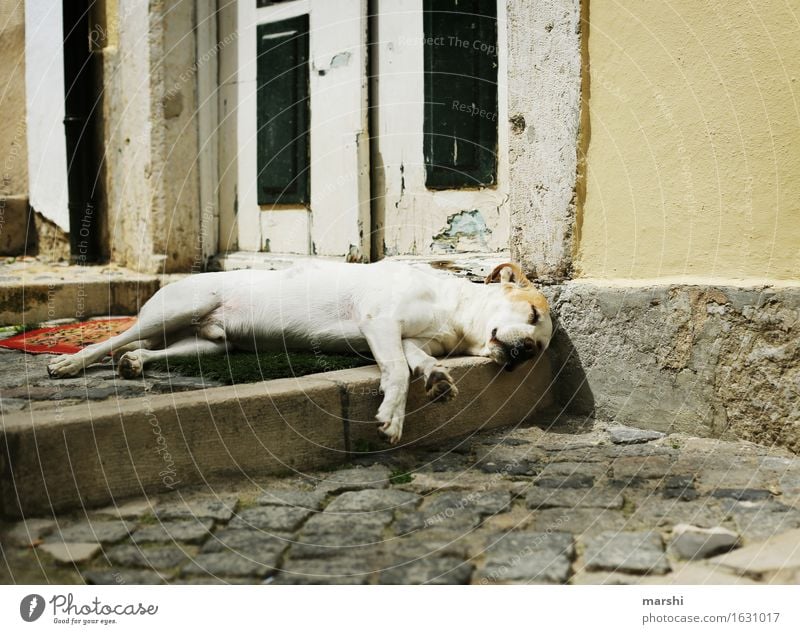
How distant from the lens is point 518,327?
3.84 metres

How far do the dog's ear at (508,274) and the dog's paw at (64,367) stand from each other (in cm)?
195

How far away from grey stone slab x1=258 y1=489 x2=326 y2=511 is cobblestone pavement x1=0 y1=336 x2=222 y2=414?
707 mm

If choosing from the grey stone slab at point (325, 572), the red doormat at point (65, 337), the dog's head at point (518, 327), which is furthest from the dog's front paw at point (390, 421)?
the red doormat at point (65, 337)

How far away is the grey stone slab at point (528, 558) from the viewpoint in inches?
91.8

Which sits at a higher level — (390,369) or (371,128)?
(371,128)

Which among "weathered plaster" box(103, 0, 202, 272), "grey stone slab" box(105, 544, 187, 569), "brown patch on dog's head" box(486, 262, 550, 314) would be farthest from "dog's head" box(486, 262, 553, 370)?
"weathered plaster" box(103, 0, 202, 272)

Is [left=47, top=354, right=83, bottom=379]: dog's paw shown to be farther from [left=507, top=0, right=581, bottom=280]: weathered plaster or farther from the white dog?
[left=507, top=0, right=581, bottom=280]: weathered plaster

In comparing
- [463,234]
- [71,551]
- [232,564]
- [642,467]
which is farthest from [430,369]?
[463,234]

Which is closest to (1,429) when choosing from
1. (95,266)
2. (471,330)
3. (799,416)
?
(471,330)

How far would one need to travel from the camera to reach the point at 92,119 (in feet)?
22.2

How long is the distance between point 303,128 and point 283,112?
243mm

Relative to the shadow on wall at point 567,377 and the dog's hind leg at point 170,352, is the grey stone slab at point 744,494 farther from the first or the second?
the dog's hind leg at point 170,352

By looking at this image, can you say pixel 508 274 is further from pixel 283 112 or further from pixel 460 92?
pixel 283 112

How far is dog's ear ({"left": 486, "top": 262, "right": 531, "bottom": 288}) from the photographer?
4.06m
